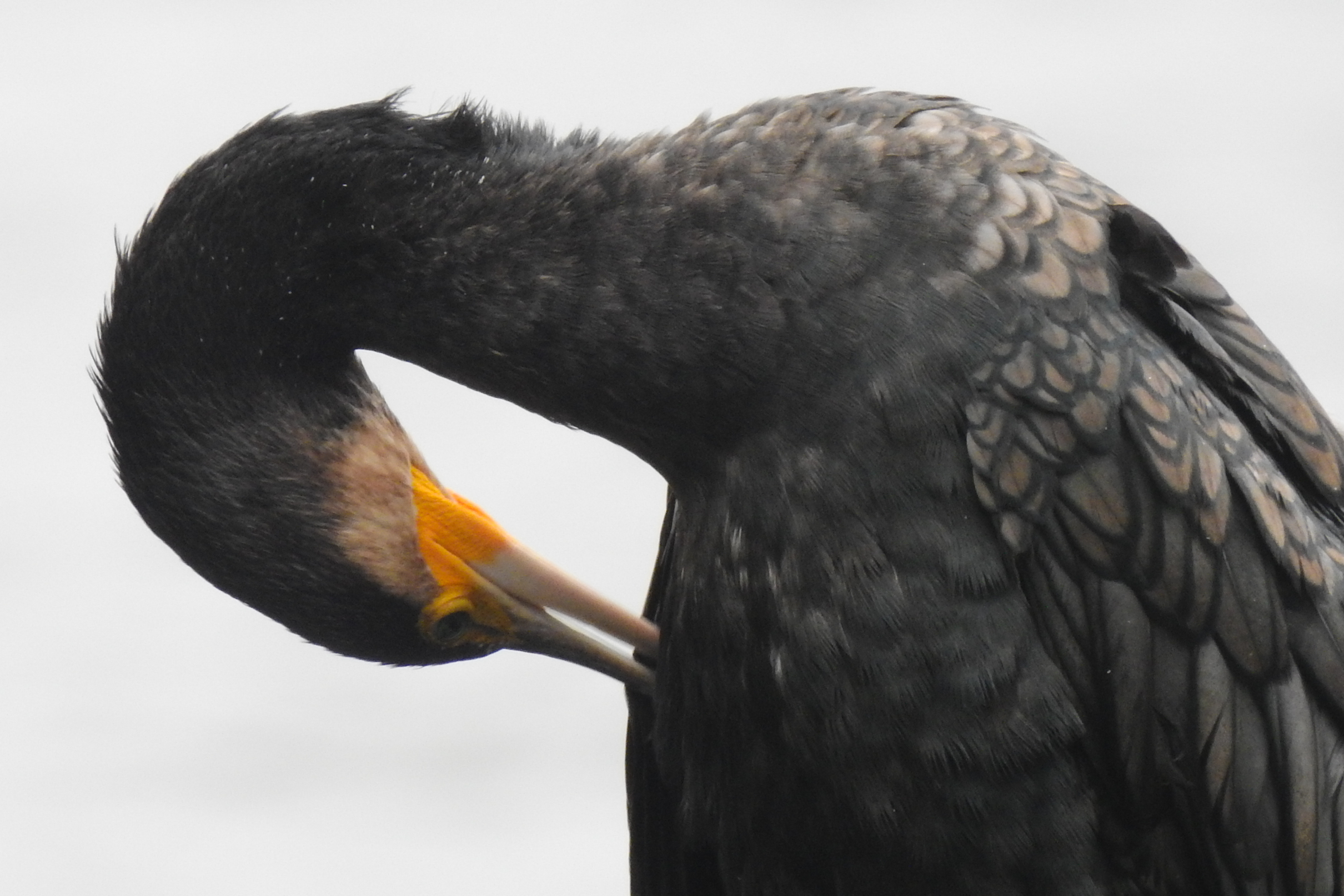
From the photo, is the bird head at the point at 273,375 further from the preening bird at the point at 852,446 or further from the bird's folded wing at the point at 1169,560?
the bird's folded wing at the point at 1169,560

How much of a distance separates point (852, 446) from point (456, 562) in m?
0.80

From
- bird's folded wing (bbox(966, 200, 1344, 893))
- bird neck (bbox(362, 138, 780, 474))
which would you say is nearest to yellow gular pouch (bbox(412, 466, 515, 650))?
bird neck (bbox(362, 138, 780, 474))

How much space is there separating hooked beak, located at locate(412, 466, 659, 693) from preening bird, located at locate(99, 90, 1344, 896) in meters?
0.07

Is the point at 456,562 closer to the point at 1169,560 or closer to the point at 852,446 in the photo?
the point at 852,446

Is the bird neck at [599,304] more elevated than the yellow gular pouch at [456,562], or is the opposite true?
the bird neck at [599,304]

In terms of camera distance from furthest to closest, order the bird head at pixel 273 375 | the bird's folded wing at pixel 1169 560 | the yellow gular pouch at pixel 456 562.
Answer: the yellow gular pouch at pixel 456 562 < the bird head at pixel 273 375 < the bird's folded wing at pixel 1169 560

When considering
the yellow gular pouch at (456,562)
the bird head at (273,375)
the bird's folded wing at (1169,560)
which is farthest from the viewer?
the yellow gular pouch at (456,562)

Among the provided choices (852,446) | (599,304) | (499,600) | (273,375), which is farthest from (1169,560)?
(273,375)

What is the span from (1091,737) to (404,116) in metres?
1.53

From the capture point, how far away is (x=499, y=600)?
3.12 meters

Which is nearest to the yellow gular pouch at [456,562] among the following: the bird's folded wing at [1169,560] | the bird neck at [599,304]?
the bird neck at [599,304]

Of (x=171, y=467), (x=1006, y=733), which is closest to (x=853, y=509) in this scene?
(x=1006, y=733)

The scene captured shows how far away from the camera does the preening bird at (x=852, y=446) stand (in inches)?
105

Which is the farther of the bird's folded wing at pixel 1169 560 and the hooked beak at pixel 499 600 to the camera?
the hooked beak at pixel 499 600
